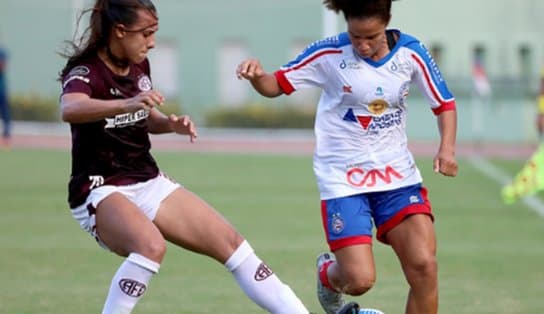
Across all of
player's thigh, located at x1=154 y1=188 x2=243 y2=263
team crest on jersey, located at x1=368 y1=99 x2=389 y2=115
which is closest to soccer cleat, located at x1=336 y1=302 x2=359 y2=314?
player's thigh, located at x1=154 y1=188 x2=243 y2=263

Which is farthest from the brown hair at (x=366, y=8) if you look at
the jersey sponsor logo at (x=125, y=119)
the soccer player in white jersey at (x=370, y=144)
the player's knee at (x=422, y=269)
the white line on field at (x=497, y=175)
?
the white line on field at (x=497, y=175)

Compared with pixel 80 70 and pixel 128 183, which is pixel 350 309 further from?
pixel 80 70

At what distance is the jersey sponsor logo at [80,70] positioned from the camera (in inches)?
269

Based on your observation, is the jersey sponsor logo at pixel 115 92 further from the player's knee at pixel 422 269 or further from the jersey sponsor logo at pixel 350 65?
the player's knee at pixel 422 269

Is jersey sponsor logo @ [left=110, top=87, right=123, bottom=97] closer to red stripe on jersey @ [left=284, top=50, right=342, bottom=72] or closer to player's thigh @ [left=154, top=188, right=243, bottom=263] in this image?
player's thigh @ [left=154, top=188, right=243, bottom=263]

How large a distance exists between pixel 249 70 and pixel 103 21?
3.03 feet

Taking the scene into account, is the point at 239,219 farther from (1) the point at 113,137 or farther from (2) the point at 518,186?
(1) the point at 113,137

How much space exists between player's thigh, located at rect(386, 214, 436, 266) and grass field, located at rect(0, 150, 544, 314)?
1476 mm

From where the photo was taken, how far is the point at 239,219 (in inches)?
569

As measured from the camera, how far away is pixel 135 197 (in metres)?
6.97

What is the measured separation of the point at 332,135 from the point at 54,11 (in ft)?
122

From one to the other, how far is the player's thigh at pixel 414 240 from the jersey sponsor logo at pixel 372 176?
0.28 metres

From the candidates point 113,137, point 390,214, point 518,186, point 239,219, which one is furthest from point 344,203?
point 518,186

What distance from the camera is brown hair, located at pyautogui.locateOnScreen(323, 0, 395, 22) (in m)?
6.99
